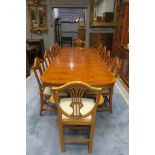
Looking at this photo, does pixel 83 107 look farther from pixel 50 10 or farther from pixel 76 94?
pixel 50 10

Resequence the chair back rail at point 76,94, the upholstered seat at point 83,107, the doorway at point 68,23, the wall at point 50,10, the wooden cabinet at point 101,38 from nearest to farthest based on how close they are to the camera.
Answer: the chair back rail at point 76,94 < the upholstered seat at point 83,107 < the wall at point 50,10 < the wooden cabinet at point 101,38 < the doorway at point 68,23

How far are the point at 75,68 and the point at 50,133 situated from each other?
851 mm

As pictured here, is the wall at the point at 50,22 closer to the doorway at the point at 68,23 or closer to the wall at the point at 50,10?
the wall at the point at 50,10

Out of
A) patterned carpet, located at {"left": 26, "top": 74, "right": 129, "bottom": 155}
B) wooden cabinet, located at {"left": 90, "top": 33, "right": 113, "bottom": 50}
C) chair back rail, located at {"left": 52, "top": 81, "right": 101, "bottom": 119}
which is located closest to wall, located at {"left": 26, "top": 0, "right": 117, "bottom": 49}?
wooden cabinet, located at {"left": 90, "top": 33, "right": 113, "bottom": 50}

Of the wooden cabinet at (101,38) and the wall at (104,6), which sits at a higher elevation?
the wall at (104,6)

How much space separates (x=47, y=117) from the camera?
2.11 m

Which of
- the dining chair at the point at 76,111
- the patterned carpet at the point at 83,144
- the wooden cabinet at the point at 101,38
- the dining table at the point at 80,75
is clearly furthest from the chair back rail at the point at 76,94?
the wooden cabinet at the point at 101,38

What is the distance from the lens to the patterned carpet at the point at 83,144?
5.15 feet

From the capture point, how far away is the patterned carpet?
157cm

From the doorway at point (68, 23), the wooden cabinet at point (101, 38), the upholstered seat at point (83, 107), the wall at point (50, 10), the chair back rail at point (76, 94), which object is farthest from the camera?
the doorway at point (68, 23)

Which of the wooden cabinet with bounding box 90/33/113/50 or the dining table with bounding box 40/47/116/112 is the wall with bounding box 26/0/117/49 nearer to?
the wooden cabinet with bounding box 90/33/113/50

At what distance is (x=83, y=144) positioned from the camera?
1.66 m
